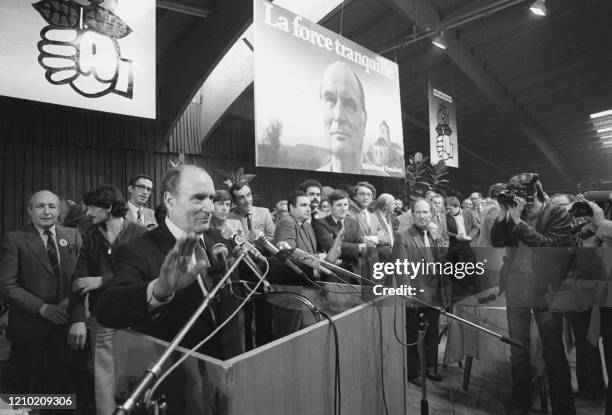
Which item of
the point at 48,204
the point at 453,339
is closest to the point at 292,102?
the point at 48,204

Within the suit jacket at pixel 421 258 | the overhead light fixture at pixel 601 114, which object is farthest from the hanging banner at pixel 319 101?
the overhead light fixture at pixel 601 114

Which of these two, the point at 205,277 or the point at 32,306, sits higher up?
the point at 205,277

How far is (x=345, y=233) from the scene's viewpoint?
3148 mm

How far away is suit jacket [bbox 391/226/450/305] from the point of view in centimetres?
201

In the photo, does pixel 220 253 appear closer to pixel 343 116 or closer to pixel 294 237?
pixel 294 237

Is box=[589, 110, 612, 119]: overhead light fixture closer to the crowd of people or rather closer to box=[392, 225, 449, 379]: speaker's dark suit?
the crowd of people

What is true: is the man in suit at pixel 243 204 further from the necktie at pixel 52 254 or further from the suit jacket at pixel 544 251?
the suit jacket at pixel 544 251

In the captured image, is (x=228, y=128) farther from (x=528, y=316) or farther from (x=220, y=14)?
(x=528, y=316)

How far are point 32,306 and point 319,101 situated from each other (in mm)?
2780

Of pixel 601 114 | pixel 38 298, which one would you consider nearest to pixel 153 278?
pixel 38 298

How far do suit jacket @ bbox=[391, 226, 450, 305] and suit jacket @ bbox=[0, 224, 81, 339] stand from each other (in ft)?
7.45

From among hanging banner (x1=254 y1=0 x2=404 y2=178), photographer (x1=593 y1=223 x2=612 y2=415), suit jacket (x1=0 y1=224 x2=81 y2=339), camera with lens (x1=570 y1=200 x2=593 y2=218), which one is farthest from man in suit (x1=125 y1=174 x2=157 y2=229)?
photographer (x1=593 y1=223 x2=612 y2=415)

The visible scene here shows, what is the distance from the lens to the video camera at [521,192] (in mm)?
2229

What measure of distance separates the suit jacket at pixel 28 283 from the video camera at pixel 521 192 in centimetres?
301
